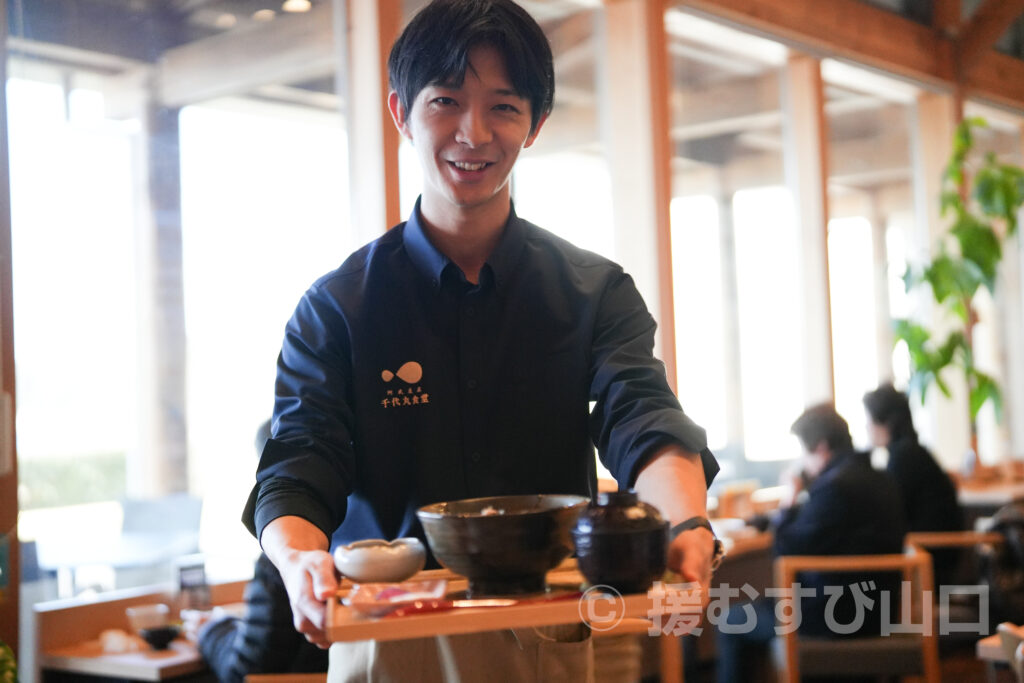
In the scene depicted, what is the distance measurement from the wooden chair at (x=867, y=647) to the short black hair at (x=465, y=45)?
260 centimetres

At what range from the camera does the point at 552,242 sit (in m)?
1.71

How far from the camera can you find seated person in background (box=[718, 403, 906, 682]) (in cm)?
391

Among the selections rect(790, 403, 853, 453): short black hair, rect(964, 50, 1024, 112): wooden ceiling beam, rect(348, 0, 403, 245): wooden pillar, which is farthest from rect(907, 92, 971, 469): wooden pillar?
rect(348, 0, 403, 245): wooden pillar

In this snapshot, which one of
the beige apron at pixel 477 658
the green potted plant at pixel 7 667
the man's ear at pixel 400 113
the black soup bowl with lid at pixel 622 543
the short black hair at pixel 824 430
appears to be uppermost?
the man's ear at pixel 400 113

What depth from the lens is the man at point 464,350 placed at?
145 cm

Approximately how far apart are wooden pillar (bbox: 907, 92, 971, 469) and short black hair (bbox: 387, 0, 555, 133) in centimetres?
667

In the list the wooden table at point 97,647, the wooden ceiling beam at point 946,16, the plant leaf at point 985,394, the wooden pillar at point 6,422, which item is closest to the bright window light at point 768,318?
the plant leaf at point 985,394

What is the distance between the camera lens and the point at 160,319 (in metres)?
3.54

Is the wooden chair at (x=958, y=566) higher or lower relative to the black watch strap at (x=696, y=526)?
lower

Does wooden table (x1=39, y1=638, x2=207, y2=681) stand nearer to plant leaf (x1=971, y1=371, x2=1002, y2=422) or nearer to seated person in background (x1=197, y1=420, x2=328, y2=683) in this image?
seated person in background (x1=197, y1=420, x2=328, y2=683)

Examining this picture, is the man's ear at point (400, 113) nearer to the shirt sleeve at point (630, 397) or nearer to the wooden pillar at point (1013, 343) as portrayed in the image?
the shirt sleeve at point (630, 397)

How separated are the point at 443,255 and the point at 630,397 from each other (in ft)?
1.19

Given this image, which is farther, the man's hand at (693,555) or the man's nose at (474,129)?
the man's nose at (474,129)

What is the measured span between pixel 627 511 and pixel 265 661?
182cm
